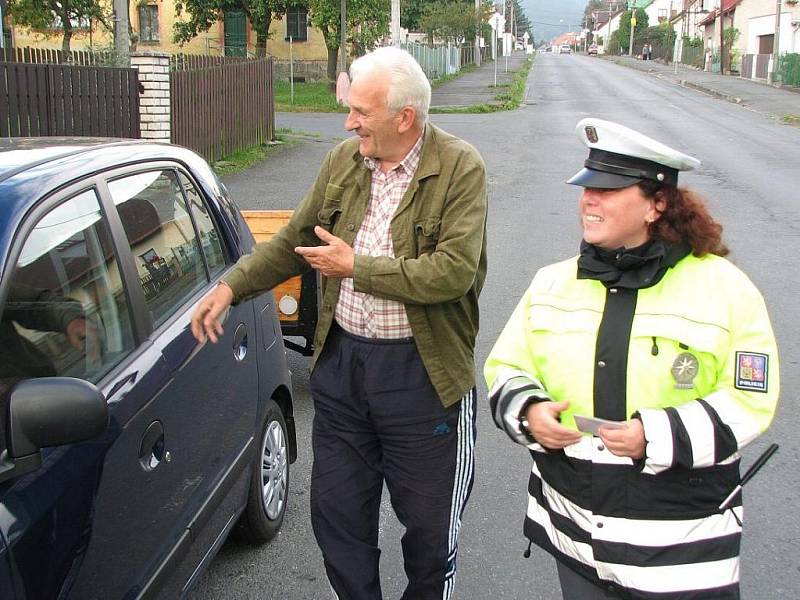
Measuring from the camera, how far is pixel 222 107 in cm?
1655

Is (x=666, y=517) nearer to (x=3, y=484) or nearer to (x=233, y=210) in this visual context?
(x=3, y=484)

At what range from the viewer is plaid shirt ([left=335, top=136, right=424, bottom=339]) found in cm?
277

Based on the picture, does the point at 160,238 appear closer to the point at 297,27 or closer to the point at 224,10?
the point at 224,10

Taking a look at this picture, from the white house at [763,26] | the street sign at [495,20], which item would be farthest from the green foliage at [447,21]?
the white house at [763,26]

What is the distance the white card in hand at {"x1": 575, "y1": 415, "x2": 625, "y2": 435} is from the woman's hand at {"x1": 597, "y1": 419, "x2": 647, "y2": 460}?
0.02 metres

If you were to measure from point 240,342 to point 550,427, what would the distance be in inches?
65.1

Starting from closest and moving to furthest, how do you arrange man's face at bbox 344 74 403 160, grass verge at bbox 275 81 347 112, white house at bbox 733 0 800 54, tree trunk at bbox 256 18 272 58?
man's face at bbox 344 74 403 160
grass verge at bbox 275 81 347 112
tree trunk at bbox 256 18 272 58
white house at bbox 733 0 800 54

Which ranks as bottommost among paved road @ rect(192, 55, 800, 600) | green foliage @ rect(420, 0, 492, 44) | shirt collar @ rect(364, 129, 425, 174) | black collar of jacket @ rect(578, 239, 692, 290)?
paved road @ rect(192, 55, 800, 600)

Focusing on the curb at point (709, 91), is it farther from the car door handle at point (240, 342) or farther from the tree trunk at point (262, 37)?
the car door handle at point (240, 342)

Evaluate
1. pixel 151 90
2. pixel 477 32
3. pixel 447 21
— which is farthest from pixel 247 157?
pixel 477 32

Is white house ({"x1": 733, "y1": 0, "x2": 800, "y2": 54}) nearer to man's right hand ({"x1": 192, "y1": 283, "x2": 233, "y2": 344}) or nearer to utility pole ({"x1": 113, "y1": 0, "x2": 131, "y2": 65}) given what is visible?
utility pole ({"x1": 113, "y1": 0, "x2": 131, "y2": 65})

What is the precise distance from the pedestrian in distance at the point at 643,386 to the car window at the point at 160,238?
4.29 ft

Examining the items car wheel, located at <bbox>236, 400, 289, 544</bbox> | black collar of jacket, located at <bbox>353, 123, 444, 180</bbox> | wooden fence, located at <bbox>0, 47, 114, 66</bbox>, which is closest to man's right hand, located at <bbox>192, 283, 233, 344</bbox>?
black collar of jacket, located at <bbox>353, 123, 444, 180</bbox>

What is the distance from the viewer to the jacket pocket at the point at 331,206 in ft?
9.39
